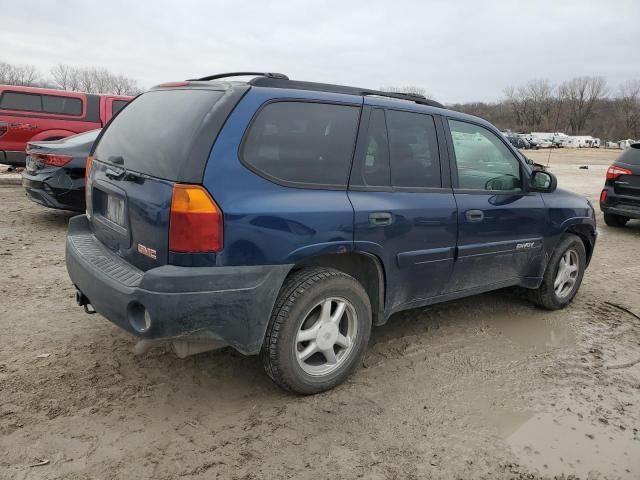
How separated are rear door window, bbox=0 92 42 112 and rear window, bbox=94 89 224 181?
26.7 feet

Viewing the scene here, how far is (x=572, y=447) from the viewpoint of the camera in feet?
8.80

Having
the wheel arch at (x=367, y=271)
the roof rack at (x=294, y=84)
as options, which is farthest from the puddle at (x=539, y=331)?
the roof rack at (x=294, y=84)

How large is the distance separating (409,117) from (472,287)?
1.41 metres

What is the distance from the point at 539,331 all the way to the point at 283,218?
2727 mm

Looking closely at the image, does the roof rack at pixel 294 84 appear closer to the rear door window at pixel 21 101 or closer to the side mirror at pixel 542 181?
the side mirror at pixel 542 181

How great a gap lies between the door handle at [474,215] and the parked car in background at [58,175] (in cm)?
500

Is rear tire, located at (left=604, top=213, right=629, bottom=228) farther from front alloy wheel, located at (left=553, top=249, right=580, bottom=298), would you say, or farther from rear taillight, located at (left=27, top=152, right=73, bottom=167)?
rear taillight, located at (left=27, top=152, right=73, bottom=167)

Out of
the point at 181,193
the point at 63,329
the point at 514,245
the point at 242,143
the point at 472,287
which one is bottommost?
the point at 63,329

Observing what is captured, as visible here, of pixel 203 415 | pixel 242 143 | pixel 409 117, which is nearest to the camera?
pixel 242 143

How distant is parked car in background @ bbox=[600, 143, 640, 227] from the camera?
8227 mm

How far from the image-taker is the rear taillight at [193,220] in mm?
2449

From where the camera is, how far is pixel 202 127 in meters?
2.57

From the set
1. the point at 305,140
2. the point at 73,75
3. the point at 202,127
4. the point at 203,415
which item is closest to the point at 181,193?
the point at 202,127

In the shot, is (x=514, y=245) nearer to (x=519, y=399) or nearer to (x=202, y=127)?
(x=519, y=399)
